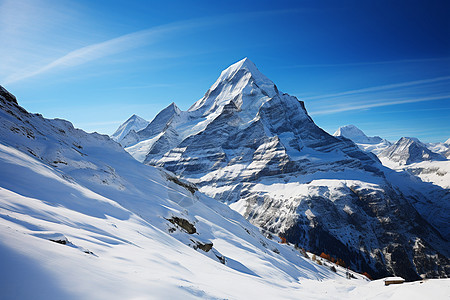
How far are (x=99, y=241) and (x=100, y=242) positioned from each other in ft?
0.45

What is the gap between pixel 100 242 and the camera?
10375mm

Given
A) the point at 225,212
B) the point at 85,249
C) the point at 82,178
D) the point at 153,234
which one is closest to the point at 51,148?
the point at 82,178

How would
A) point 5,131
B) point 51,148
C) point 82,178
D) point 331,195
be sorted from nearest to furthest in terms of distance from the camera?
1. point 5,131
2. point 82,178
3. point 51,148
4. point 331,195

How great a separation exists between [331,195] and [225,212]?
118 meters

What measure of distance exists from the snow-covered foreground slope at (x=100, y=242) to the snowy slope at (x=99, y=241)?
29 millimetres

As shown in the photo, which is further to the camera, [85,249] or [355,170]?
[355,170]

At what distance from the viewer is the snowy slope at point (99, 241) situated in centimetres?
536

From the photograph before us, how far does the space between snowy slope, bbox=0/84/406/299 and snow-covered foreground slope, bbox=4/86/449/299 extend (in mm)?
29

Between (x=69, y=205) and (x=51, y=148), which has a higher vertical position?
(x=51, y=148)

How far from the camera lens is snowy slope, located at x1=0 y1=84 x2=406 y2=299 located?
5355 mm

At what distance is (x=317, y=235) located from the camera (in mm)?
129750

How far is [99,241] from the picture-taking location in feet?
34.3

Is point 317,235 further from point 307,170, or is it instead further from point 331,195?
point 307,170

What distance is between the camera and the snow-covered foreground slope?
536 cm
